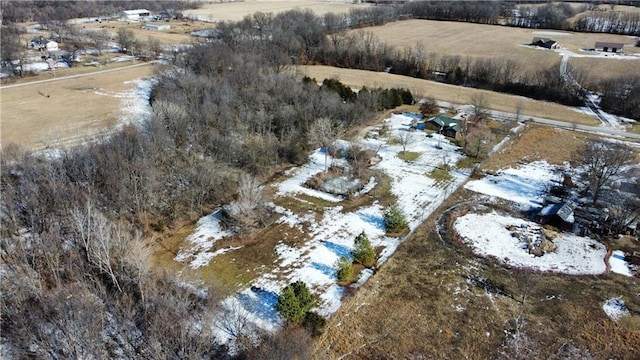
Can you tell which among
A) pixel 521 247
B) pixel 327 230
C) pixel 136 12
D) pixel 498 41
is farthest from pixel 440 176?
pixel 136 12

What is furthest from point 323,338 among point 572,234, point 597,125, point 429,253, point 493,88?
point 493,88

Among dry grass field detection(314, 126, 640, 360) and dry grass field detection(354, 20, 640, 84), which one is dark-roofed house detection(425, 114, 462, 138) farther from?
dry grass field detection(354, 20, 640, 84)

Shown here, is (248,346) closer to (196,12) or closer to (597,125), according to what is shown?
(597,125)

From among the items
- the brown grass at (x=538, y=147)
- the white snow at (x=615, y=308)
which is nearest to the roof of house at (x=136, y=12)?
the brown grass at (x=538, y=147)

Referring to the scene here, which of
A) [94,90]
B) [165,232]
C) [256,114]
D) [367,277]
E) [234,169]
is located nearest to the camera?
[367,277]

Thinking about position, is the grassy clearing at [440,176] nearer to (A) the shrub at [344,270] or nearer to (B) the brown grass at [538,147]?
(B) the brown grass at [538,147]

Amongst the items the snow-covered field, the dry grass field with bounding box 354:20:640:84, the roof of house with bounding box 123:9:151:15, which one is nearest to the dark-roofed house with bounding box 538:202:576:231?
the snow-covered field

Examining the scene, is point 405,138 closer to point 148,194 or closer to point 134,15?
point 148,194
